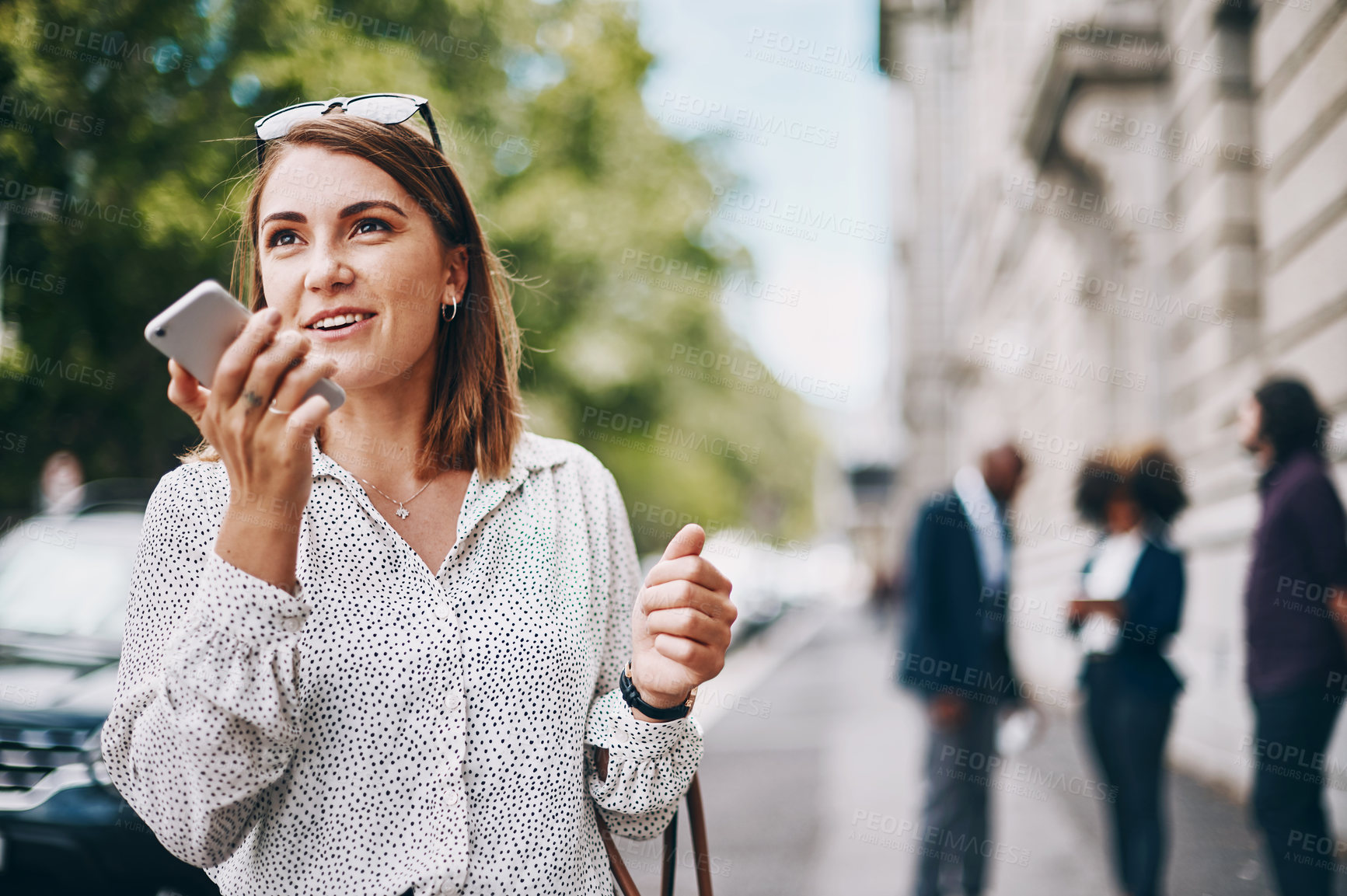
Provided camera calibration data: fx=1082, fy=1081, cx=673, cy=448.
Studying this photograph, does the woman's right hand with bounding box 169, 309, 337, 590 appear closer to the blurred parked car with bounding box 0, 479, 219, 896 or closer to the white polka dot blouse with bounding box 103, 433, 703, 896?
the white polka dot blouse with bounding box 103, 433, 703, 896

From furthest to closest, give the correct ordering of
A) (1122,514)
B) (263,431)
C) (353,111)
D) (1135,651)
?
(1122,514), (1135,651), (353,111), (263,431)

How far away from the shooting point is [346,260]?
5.29 ft

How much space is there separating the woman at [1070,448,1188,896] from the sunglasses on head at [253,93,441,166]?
4.14 metres

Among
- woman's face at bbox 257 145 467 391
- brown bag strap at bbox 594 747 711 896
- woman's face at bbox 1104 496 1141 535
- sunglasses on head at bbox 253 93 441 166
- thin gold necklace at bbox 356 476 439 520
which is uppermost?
sunglasses on head at bbox 253 93 441 166

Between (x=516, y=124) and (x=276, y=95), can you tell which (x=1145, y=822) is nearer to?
(x=276, y=95)

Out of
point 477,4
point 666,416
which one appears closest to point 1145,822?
point 477,4

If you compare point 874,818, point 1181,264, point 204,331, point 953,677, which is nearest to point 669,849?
point 204,331

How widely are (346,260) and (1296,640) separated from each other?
3.95 m

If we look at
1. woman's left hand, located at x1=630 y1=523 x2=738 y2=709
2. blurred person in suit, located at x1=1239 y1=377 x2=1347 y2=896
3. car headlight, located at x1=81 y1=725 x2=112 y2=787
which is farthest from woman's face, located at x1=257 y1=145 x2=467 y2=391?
Result: blurred person in suit, located at x1=1239 y1=377 x2=1347 y2=896

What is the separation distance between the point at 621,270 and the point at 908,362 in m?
29.1

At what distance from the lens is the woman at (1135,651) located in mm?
4719

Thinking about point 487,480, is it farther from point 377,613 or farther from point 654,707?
point 654,707

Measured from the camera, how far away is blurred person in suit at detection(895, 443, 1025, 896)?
4891 millimetres

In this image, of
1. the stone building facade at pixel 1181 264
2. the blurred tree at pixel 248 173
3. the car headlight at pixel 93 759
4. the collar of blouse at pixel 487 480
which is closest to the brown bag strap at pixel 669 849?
the collar of blouse at pixel 487 480
